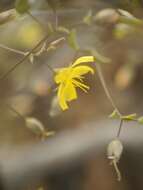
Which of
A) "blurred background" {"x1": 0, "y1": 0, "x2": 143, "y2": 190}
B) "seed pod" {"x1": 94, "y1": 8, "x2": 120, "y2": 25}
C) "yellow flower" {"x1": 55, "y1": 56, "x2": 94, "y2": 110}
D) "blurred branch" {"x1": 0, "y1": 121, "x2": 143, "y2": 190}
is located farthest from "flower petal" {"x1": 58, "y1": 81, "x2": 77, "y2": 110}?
"blurred branch" {"x1": 0, "y1": 121, "x2": 143, "y2": 190}

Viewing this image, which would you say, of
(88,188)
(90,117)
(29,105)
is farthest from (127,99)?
(29,105)

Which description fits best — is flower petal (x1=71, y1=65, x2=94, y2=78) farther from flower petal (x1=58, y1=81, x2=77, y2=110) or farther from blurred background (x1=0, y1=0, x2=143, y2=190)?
blurred background (x1=0, y1=0, x2=143, y2=190)

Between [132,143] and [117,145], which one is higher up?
[117,145]

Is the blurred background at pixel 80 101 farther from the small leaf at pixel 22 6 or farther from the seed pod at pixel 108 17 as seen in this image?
the small leaf at pixel 22 6

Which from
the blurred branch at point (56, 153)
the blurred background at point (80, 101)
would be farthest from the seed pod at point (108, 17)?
the blurred branch at point (56, 153)

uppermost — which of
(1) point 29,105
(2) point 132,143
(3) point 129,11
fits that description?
(3) point 129,11

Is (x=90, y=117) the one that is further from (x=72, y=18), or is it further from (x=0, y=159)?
(x=72, y=18)

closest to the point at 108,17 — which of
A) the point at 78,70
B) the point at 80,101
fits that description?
the point at 78,70

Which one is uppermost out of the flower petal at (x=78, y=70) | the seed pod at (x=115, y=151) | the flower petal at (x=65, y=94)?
the flower petal at (x=78, y=70)
